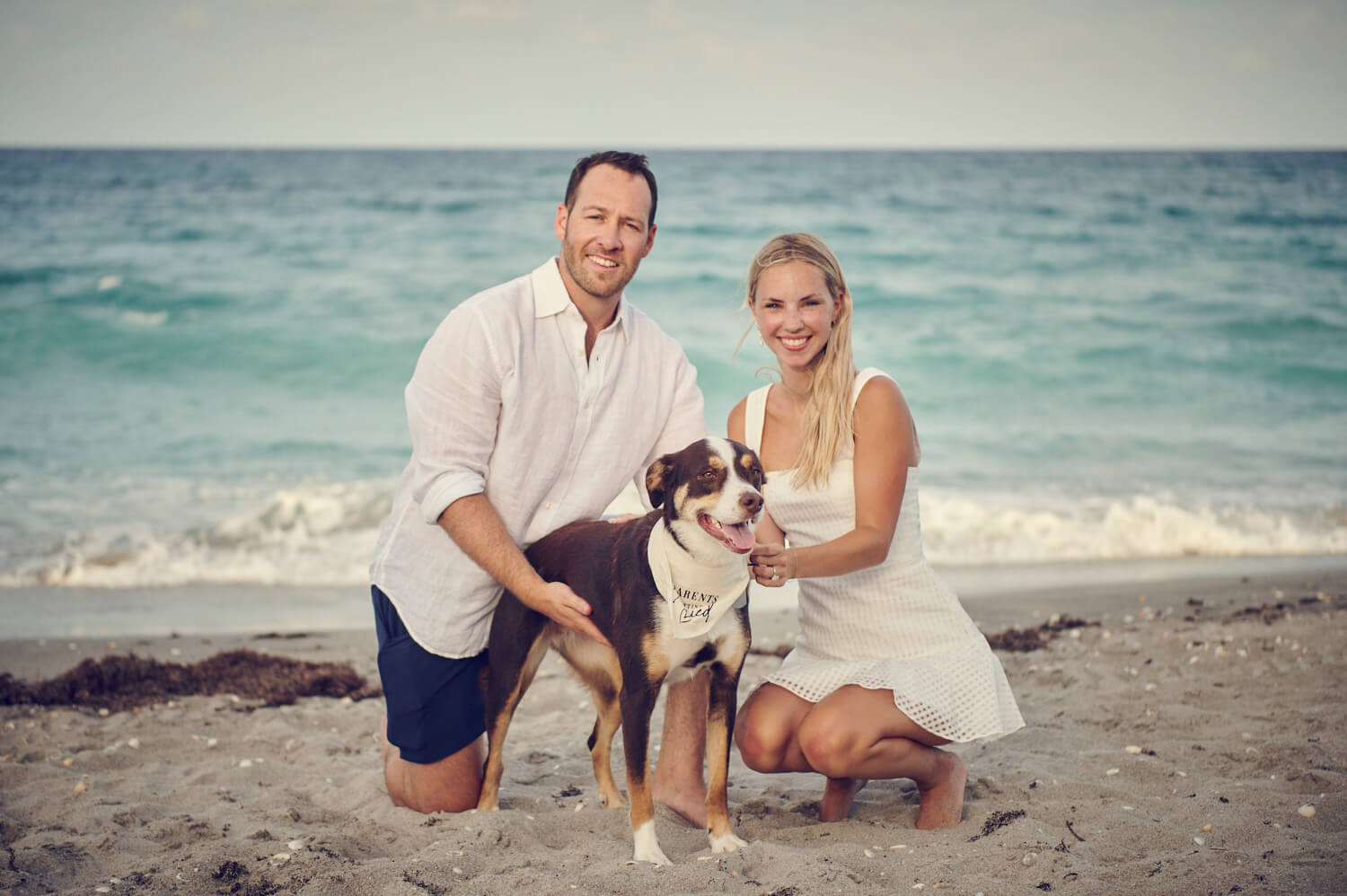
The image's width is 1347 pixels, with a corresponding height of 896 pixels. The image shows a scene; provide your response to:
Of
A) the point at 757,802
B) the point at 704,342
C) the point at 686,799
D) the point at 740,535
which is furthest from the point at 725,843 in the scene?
the point at 704,342

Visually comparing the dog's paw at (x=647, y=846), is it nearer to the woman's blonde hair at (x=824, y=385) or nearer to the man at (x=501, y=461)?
the man at (x=501, y=461)

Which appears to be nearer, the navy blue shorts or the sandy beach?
the sandy beach

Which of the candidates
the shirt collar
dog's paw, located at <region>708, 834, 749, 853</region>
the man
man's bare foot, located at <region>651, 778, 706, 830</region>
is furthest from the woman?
the shirt collar

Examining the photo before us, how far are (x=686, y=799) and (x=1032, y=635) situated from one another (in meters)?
2.81

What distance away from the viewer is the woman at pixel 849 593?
3.13 m

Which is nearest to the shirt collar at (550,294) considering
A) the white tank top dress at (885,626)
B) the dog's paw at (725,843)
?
the white tank top dress at (885,626)

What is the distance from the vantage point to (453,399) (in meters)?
3.28

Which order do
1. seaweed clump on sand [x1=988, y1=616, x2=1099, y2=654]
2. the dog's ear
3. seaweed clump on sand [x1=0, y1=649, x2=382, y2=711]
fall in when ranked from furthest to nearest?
seaweed clump on sand [x1=988, y1=616, x2=1099, y2=654] → seaweed clump on sand [x1=0, y1=649, x2=382, y2=711] → the dog's ear

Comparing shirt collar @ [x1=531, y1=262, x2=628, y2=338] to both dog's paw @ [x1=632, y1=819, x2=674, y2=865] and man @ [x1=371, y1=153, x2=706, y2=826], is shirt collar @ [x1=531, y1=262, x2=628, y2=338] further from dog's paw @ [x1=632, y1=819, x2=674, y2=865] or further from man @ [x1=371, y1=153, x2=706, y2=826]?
dog's paw @ [x1=632, y1=819, x2=674, y2=865]

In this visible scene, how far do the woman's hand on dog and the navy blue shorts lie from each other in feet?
3.85

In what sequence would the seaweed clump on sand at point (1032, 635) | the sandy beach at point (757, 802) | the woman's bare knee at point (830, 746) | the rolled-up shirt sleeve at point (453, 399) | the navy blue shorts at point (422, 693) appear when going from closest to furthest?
the sandy beach at point (757, 802) < the woman's bare knee at point (830, 746) < the rolled-up shirt sleeve at point (453, 399) < the navy blue shorts at point (422, 693) < the seaweed clump on sand at point (1032, 635)

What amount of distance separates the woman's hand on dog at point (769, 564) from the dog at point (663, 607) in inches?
1.6

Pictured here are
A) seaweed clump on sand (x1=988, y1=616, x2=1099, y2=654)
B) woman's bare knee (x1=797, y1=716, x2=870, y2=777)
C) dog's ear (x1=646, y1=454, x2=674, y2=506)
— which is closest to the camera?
dog's ear (x1=646, y1=454, x2=674, y2=506)

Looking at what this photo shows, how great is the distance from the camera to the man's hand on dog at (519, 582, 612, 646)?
3.08 meters
